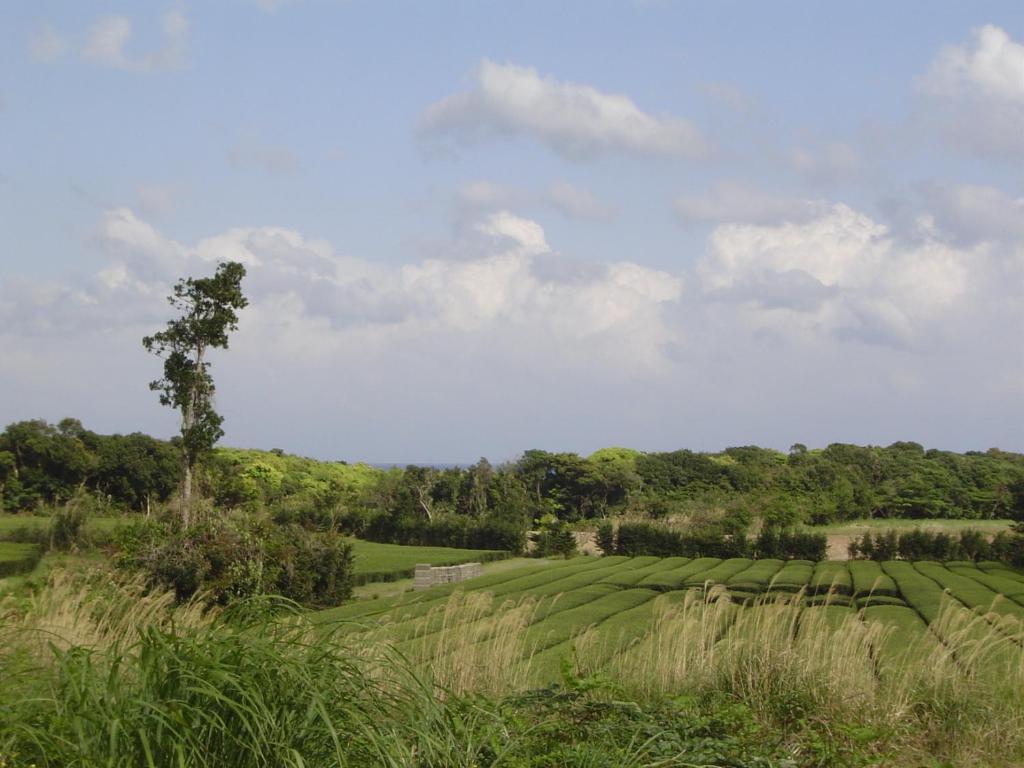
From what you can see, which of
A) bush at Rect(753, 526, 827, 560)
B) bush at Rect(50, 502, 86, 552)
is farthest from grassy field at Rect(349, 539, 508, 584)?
bush at Rect(753, 526, 827, 560)

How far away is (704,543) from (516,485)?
1225 centimetres

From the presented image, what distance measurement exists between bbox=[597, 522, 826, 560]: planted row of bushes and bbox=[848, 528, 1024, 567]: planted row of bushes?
157 cm

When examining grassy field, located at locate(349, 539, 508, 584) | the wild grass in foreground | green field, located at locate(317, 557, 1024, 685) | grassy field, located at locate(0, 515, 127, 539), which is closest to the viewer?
the wild grass in foreground

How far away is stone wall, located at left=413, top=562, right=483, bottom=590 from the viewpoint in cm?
2397

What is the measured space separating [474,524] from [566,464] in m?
12.8

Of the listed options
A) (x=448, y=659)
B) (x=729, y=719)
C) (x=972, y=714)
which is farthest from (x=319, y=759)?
(x=972, y=714)

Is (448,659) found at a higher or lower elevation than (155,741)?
lower

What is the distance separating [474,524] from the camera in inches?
1451

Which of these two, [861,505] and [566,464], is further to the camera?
[566,464]

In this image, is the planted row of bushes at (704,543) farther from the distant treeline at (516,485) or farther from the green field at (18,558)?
the green field at (18,558)

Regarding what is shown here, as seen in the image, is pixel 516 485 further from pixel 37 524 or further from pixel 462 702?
pixel 462 702

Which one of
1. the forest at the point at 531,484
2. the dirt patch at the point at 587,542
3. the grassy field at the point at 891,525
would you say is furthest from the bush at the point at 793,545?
the dirt patch at the point at 587,542

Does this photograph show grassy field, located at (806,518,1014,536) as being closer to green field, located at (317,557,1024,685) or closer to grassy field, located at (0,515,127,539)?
green field, located at (317,557,1024,685)

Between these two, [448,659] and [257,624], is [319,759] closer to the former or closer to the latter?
[257,624]
